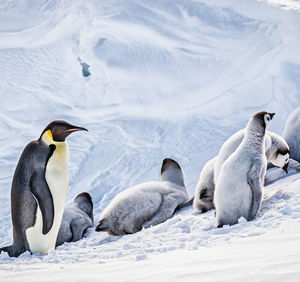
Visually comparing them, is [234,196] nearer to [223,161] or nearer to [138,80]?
→ [223,161]

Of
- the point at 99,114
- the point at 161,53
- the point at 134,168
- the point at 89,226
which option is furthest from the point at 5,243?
the point at 161,53

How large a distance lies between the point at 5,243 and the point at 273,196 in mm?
3192

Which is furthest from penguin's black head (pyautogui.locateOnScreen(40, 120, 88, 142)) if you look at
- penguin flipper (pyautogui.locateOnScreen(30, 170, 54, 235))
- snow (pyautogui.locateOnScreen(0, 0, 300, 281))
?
snow (pyautogui.locateOnScreen(0, 0, 300, 281))

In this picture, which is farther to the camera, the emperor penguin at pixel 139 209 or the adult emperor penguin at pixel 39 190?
the emperor penguin at pixel 139 209

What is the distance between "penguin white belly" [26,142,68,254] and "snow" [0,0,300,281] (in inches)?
37.4

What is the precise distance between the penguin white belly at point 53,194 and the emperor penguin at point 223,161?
1344 millimetres

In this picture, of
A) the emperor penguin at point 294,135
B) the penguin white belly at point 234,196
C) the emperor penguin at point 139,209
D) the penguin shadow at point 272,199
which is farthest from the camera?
the emperor penguin at point 294,135

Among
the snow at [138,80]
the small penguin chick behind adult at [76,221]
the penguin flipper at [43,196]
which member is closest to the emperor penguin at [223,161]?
the snow at [138,80]

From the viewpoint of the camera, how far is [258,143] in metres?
3.64

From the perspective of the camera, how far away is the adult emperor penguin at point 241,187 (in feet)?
11.3

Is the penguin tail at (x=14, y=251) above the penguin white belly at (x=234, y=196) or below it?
below

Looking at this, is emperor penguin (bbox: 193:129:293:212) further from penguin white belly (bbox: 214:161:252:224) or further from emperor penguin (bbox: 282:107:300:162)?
penguin white belly (bbox: 214:161:252:224)

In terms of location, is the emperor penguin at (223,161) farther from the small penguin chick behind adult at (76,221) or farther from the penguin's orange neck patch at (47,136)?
the penguin's orange neck patch at (47,136)

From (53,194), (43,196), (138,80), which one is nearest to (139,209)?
(53,194)
